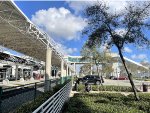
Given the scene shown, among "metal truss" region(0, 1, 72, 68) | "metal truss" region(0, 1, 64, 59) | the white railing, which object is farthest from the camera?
"metal truss" region(0, 1, 64, 59)

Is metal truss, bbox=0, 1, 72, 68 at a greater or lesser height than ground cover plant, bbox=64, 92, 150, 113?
greater

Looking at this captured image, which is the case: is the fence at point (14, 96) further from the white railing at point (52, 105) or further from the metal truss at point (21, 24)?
the metal truss at point (21, 24)

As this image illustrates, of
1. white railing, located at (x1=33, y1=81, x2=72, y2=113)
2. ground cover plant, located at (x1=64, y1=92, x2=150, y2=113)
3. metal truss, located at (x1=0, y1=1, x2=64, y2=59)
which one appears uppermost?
metal truss, located at (x1=0, y1=1, x2=64, y2=59)

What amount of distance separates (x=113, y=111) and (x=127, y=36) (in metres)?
8.21

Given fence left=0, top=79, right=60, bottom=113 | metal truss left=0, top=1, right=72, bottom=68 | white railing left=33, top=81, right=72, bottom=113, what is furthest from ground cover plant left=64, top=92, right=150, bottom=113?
metal truss left=0, top=1, right=72, bottom=68

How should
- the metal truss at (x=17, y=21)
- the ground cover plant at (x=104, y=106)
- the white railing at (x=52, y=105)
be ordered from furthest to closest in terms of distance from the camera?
the metal truss at (x=17, y=21)
the ground cover plant at (x=104, y=106)
the white railing at (x=52, y=105)

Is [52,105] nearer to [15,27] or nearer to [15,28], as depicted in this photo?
[15,27]

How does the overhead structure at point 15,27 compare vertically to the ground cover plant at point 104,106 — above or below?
above

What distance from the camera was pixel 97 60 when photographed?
5847 centimetres

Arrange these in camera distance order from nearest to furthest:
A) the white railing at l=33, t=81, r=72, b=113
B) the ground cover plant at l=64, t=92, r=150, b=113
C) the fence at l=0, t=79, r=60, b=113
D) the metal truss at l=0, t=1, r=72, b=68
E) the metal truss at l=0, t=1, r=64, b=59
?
1. the white railing at l=33, t=81, r=72, b=113
2. the fence at l=0, t=79, r=60, b=113
3. the ground cover plant at l=64, t=92, r=150, b=113
4. the metal truss at l=0, t=1, r=72, b=68
5. the metal truss at l=0, t=1, r=64, b=59

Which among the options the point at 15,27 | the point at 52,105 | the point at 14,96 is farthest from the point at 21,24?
the point at 52,105

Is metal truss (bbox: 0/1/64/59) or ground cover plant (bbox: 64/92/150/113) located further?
metal truss (bbox: 0/1/64/59)

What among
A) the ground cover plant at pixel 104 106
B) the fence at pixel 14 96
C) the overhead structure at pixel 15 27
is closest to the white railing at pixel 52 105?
the ground cover plant at pixel 104 106

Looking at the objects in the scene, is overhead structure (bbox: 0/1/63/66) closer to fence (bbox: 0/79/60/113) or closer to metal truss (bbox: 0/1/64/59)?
metal truss (bbox: 0/1/64/59)
